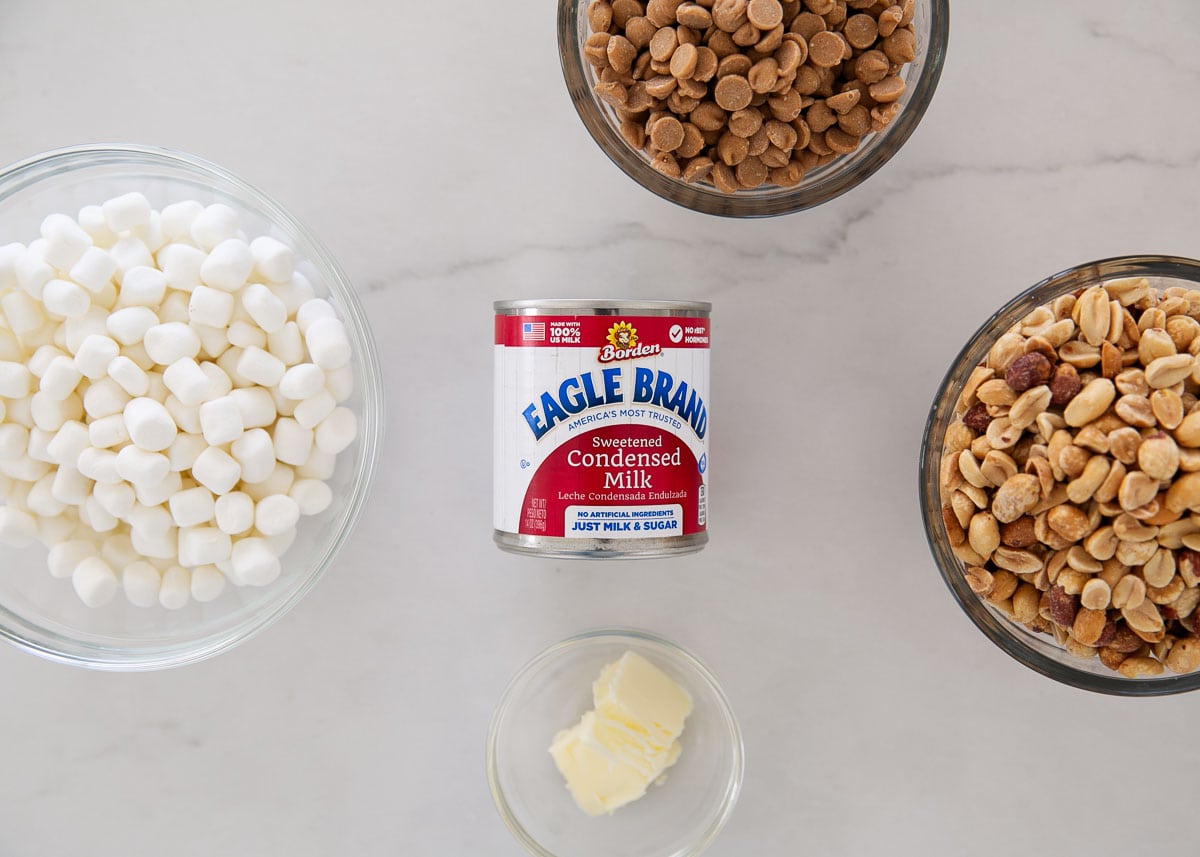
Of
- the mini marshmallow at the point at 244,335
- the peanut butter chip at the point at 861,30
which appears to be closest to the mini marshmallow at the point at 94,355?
the mini marshmallow at the point at 244,335

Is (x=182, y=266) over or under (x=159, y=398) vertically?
over

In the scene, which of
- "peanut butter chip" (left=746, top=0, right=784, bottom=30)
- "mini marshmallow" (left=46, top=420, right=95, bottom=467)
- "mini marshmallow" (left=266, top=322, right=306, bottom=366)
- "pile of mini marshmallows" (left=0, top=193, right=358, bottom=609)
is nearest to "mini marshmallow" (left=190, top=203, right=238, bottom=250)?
"pile of mini marshmallows" (left=0, top=193, right=358, bottom=609)

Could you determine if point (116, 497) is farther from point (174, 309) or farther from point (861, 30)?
point (861, 30)

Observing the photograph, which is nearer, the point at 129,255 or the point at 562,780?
the point at 129,255

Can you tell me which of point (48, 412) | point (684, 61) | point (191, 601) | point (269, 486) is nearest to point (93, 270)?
point (48, 412)

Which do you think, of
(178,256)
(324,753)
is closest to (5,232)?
(178,256)

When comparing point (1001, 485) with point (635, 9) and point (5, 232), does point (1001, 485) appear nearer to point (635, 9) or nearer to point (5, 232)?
point (635, 9)
